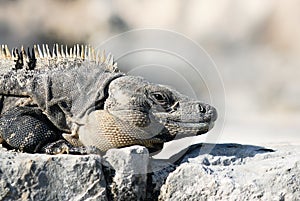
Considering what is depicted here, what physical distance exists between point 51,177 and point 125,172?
2.25 feet

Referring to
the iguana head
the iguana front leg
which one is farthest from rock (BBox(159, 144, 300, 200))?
the iguana front leg

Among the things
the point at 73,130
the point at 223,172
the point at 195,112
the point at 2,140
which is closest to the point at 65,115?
the point at 73,130

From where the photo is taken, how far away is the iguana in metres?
6.72

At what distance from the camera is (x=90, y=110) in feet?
22.7

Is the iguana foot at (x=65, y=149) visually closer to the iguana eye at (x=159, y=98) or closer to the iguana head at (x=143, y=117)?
the iguana head at (x=143, y=117)

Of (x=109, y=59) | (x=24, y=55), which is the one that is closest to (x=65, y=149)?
(x=109, y=59)

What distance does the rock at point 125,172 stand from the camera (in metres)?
6.10

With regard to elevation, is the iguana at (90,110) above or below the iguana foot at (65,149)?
above

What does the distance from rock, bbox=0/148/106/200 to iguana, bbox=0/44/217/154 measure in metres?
0.69

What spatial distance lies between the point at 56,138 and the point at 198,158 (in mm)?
1479

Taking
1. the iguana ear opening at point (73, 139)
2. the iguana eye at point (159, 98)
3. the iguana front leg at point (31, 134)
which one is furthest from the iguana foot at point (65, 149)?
the iguana eye at point (159, 98)

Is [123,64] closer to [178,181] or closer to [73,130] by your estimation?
[73,130]

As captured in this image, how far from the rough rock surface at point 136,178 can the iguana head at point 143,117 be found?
1.04ft

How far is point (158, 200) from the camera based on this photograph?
250 inches
